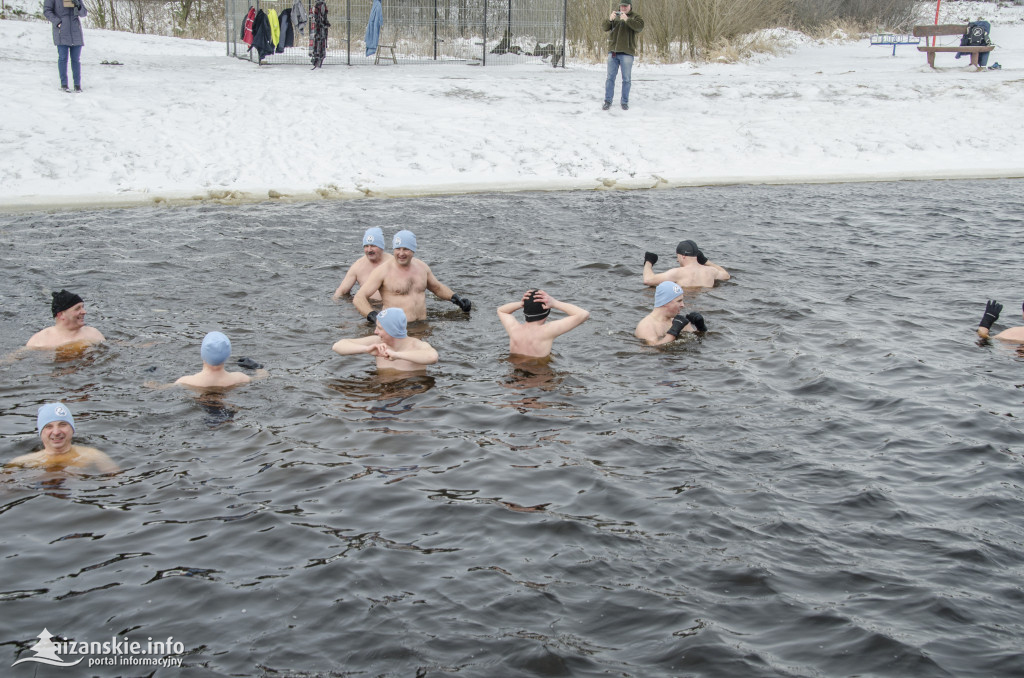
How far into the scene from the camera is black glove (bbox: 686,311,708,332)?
9351 millimetres

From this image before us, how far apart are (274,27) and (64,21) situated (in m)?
6.91

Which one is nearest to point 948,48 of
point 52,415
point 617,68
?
point 617,68

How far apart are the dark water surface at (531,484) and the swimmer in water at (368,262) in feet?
1.36

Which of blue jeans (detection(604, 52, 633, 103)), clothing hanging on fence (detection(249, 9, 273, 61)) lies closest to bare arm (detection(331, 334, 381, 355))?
blue jeans (detection(604, 52, 633, 103))

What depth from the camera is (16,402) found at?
7672 millimetres

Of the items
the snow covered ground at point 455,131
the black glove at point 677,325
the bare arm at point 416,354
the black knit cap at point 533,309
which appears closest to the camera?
the bare arm at point 416,354

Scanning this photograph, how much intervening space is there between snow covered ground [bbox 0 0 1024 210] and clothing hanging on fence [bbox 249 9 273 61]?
0.74 m

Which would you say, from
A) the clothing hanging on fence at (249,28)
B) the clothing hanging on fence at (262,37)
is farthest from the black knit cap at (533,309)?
the clothing hanging on fence at (249,28)

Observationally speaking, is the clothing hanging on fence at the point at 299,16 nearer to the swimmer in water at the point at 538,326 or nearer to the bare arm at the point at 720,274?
the bare arm at the point at 720,274

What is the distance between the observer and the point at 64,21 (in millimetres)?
16922

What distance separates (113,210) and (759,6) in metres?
21.7

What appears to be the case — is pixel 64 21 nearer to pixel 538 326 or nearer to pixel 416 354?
pixel 416 354

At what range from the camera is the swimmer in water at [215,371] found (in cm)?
776

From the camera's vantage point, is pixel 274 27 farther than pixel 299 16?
Yes
